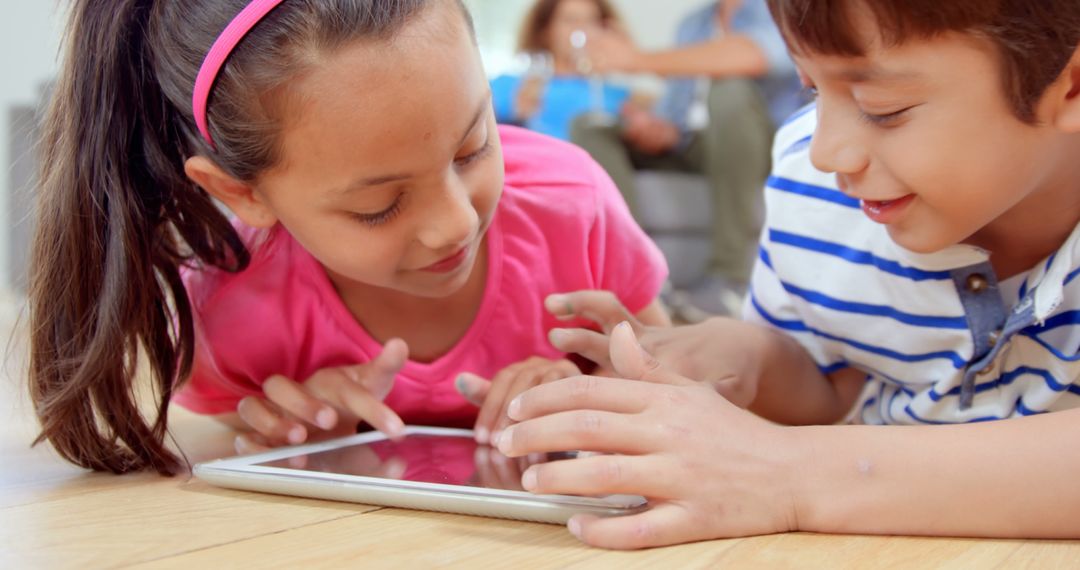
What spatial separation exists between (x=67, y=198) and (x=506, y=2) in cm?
406

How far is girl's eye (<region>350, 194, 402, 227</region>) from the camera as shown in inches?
32.8

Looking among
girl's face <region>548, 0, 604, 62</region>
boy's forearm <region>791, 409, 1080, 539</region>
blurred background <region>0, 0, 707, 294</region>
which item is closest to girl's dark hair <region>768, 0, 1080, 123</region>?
boy's forearm <region>791, 409, 1080, 539</region>

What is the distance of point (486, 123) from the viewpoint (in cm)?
88

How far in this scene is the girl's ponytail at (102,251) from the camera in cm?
88

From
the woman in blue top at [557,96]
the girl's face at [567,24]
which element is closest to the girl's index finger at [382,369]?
the woman in blue top at [557,96]

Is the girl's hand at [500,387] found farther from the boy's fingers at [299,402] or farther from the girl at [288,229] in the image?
the boy's fingers at [299,402]

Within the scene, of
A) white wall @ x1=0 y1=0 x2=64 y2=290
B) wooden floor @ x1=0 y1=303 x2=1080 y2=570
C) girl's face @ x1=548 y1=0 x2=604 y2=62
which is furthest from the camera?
white wall @ x1=0 y1=0 x2=64 y2=290

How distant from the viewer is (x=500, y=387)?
92 centimetres

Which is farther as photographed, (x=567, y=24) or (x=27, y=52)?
(x=27, y=52)

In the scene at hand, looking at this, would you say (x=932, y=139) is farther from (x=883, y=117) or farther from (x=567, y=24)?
(x=567, y=24)

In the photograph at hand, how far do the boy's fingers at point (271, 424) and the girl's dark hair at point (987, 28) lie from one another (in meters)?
0.50

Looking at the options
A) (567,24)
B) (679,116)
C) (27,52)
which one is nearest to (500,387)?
(679,116)

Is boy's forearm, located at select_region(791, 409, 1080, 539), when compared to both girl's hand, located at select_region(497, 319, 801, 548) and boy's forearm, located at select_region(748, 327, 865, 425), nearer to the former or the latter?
girl's hand, located at select_region(497, 319, 801, 548)

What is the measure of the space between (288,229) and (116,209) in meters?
0.13
